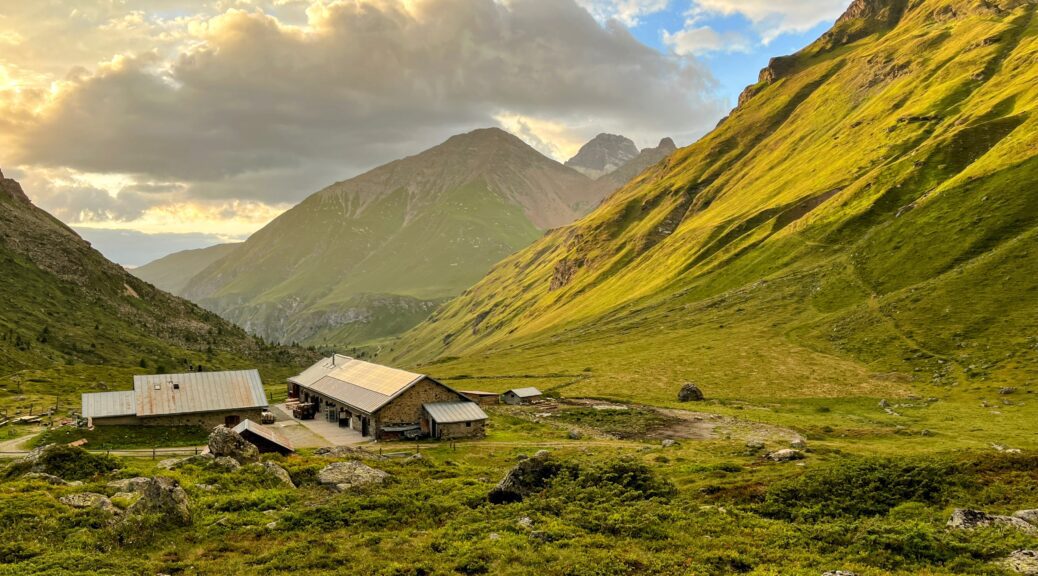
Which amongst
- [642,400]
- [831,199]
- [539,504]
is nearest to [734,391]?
[642,400]

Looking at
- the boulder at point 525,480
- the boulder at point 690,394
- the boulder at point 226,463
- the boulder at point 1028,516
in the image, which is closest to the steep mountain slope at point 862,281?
the boulder at point 690,394

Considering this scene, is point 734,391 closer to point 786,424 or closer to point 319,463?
point 786,424

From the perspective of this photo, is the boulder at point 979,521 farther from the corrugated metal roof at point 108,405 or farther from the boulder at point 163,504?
the corrugated metal roof at point 108,405

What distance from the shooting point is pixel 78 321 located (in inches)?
6004

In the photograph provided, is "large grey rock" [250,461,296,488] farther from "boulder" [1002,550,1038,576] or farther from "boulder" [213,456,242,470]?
"boulder" [1002,550,1038,576]

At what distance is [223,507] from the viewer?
30.8 metres

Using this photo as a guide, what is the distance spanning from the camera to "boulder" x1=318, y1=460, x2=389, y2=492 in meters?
36.0

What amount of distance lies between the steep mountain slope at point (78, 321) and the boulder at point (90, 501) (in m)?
78.4

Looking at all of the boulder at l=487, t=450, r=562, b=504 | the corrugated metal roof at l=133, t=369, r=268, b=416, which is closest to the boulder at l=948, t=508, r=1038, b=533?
the boulder at l=487, t=450, r=562, b=504

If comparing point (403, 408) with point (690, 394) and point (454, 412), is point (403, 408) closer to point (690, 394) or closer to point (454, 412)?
point (454, 412)

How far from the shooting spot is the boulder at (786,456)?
4372cm

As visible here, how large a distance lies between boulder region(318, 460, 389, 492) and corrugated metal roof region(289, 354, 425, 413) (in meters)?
27.8

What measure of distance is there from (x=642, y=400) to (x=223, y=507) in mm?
65937

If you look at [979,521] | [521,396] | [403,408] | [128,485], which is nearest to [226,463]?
[128,485]
